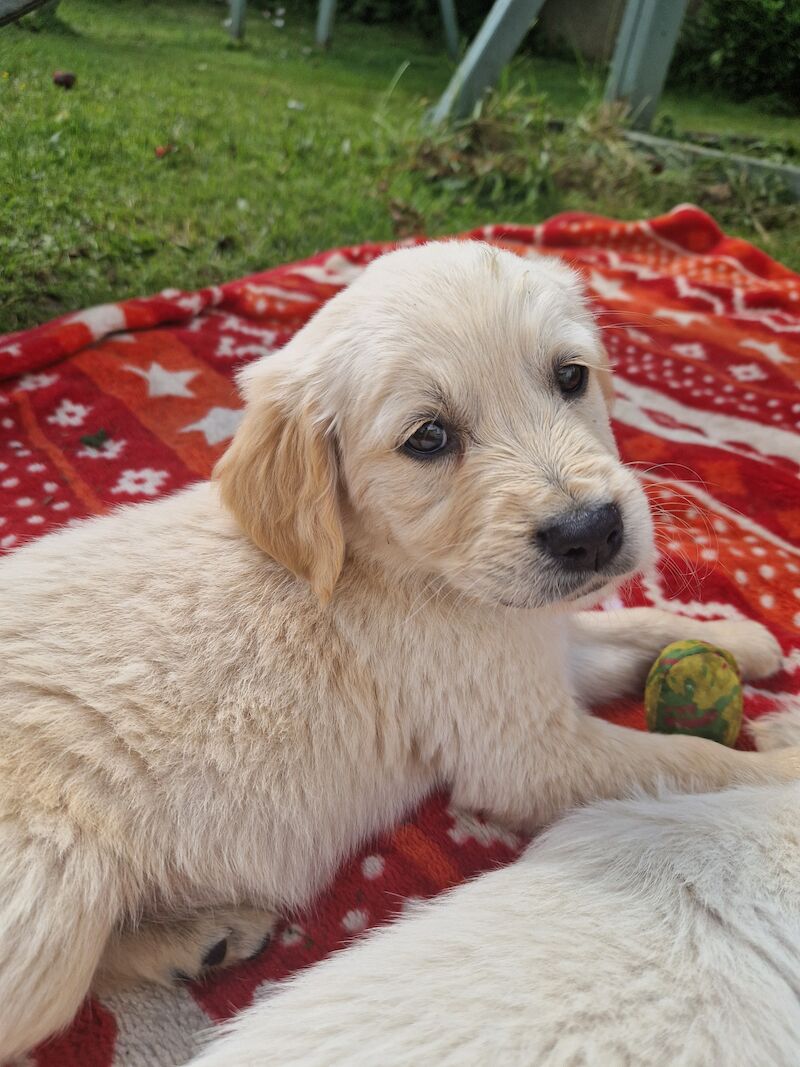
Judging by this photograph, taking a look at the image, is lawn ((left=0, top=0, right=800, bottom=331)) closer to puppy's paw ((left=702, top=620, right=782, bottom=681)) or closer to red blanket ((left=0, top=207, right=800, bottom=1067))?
red blanket ((left=0, top=207, right=800, bottom=1067))

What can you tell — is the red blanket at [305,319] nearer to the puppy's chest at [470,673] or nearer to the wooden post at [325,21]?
the puppy's chest at [470,673]

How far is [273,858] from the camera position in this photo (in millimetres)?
2232

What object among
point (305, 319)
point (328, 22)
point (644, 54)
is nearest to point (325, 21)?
point (328, 22)

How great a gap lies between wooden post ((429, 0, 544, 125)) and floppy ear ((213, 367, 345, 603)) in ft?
16.5

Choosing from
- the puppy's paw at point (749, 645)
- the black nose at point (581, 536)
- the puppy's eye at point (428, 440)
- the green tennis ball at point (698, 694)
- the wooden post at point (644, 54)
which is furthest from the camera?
the wooden post at point (644, 54)

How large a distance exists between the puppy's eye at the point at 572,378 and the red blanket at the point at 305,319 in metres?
0.67

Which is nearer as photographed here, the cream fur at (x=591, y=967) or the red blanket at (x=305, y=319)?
the cream fur at (x=591, y=967)

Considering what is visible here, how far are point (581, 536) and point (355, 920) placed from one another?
123 centimetres

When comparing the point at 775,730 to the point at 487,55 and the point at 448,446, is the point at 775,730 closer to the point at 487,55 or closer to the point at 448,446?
the point at 448,446

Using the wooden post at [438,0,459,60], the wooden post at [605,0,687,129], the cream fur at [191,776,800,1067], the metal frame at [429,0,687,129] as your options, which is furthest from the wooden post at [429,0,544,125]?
the cream fur at [191,776,800,1067]

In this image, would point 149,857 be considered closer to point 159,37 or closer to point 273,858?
point 273,858

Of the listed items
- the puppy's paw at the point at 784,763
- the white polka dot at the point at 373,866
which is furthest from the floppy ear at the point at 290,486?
the puppy's paw at the point at 784,763

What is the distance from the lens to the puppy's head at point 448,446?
2.05m

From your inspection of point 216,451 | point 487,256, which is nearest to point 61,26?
point 216,451
